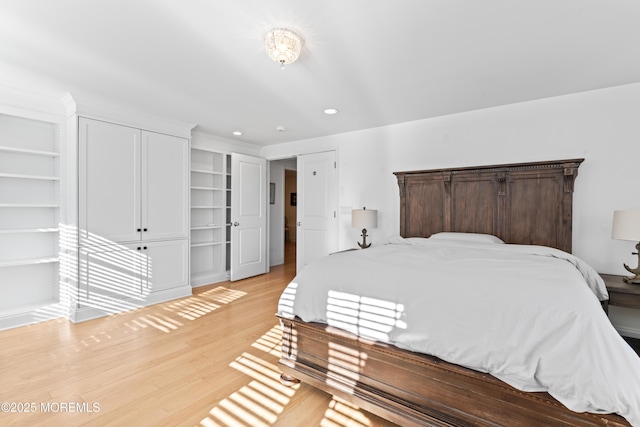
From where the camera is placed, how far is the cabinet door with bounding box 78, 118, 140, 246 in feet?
10.3

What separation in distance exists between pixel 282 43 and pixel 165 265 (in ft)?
10.5

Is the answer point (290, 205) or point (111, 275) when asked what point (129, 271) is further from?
point (290, 205)

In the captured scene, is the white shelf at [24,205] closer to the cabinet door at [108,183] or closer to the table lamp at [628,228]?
the cabinet door at [108,183]

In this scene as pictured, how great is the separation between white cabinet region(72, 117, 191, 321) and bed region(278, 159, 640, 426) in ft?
8.01

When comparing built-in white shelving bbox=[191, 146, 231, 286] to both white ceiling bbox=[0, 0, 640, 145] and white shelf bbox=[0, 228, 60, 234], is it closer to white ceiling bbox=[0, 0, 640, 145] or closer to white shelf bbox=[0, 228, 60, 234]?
white ceiling bbox=[0, 0, 640, 145]

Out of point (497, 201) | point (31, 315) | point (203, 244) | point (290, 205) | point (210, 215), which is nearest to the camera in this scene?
point (31, 315)

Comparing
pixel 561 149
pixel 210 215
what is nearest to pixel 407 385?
pixel 561 149

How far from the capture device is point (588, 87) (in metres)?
2.79

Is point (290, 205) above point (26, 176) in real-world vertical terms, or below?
below

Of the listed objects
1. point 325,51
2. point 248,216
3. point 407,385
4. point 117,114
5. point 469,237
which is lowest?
point 407,385

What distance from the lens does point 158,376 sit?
2137mm

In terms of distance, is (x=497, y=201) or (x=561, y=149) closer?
(x=561, y=149)

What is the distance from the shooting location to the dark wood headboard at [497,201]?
2.94 m

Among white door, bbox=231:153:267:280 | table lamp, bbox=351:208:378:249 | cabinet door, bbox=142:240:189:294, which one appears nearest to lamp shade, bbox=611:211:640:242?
table lamp, bbox=351:208:378:249
